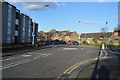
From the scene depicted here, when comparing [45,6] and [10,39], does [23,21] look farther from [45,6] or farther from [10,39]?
[45,6]

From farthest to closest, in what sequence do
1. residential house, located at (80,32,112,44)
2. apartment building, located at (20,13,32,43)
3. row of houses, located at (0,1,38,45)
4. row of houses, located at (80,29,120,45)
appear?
1. residential house, located at (80,32,112,44)
2. row of houses, located at (80,29,120,45)
3. apartment building, located at (20,13,32,43)
4. row of houses, located at (0,1,38,45)

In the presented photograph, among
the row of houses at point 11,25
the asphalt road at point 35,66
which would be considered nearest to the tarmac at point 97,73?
the asphalt road at point 35,66

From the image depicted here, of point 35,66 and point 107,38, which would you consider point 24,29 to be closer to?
point 35,66

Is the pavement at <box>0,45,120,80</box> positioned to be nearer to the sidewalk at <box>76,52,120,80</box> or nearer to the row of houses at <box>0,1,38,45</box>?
the sidewalk at <box>76,52,120,80</box>

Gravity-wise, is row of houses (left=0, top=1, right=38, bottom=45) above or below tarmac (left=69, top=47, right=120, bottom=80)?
above

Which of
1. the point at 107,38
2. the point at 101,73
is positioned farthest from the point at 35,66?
the point at 107,38

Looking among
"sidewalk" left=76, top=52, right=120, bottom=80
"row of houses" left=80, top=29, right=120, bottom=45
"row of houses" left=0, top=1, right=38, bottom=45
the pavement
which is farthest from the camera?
"row of houses" left=80, top=29, right=120, bottom=45

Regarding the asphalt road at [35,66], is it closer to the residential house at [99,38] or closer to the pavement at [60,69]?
the pavement at [60,69]

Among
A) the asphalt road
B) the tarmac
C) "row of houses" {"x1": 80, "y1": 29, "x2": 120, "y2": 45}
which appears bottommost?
the asphalt road

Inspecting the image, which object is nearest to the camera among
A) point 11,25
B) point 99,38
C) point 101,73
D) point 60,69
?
point 101,73

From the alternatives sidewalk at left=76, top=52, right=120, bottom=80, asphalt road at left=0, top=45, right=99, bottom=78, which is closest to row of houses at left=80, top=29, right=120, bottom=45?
asphalt road at left=0, top=45, right=99, bottom=78

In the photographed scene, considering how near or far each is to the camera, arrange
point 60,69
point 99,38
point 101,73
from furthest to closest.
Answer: point 99,38, point 60,69, point 101,73

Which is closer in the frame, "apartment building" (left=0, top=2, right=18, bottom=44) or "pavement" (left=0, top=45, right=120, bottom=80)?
"pavement" (left=0, top=45, right=120, bottom=80)

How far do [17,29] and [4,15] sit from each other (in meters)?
9.34
